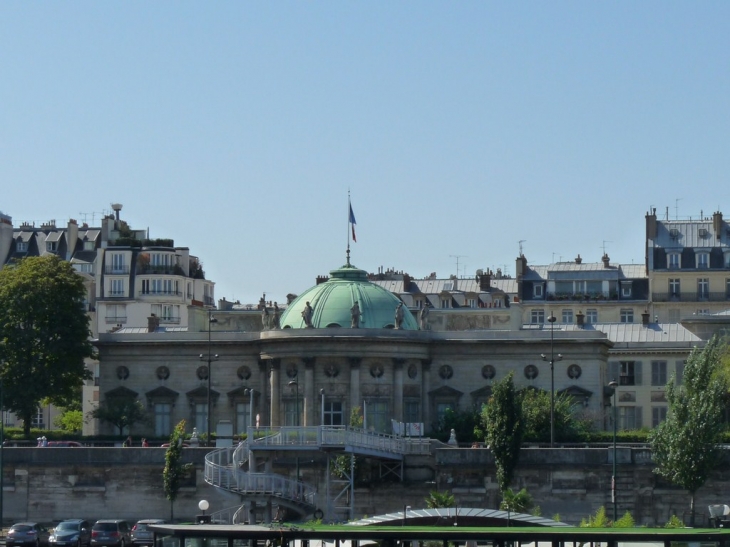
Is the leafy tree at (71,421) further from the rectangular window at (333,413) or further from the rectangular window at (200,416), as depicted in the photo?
the rectangular window at (333,413)

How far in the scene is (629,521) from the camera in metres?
77.3

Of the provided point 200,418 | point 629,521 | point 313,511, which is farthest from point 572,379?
point 629,521

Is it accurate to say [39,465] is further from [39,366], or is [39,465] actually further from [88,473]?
[39,366]

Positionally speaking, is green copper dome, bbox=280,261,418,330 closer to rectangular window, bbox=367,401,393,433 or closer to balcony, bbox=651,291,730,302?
rectangular window, bbox=367,401,393,433

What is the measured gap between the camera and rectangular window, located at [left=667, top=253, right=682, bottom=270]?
147625 mm

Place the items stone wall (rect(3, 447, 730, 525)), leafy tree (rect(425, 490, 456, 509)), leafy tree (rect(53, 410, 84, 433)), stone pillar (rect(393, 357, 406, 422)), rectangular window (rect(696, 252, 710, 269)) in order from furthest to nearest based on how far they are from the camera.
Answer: rectangular window (rect(696, 252, 710, 269)) < leafy tree (rect(53, 410, 84, 433)) < stone pillar (rect(393, 357, 406, 422)) < stone wall (rect(3, 447, 730, 525)) < leafy tree (rect(425, 490, 456, 509))

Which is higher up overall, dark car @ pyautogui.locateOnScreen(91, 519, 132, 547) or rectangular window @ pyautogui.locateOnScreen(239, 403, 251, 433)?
rectangular window @ pyautogui.locateOnScreen(239, 403, 251, 433)

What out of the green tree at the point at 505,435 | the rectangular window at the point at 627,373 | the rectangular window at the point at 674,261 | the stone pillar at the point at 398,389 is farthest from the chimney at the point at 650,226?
the green tree at the point at 505,435

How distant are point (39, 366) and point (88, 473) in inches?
590

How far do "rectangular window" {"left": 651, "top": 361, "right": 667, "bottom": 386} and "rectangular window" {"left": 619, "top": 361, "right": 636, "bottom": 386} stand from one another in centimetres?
114

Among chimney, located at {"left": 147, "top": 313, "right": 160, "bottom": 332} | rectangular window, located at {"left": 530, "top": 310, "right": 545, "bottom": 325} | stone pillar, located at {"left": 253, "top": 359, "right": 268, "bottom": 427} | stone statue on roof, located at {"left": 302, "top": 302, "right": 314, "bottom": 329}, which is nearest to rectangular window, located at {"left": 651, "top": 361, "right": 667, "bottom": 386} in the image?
rectangular window, located at {"left": 530, "top": 310, "right": 545, "bottom": 325}

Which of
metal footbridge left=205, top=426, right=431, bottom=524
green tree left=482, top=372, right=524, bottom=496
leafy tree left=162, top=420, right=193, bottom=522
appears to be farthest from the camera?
leafy tree left=162, top=420, right=193, bottom=522

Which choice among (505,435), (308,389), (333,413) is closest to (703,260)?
(333,413)

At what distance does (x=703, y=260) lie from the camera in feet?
484
